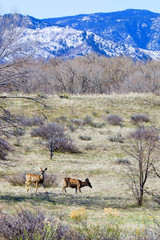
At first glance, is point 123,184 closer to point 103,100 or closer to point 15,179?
point 15,179

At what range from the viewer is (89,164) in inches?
751

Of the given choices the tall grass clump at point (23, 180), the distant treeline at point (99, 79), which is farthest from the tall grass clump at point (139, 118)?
the tall grass clump at point (23, 180)

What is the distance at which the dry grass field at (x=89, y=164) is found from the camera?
9710 millimetres

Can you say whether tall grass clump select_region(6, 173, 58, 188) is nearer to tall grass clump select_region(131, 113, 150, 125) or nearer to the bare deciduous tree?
the bare deciduous tree

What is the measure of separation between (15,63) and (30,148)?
12481mm

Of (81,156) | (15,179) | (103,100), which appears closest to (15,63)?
(15,179)

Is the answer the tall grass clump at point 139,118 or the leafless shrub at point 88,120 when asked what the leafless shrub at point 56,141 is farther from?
the tall grass clump at point 139,118

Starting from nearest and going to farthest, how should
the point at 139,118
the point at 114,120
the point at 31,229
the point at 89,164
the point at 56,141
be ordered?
the point at 31,229 → the point at 89,164 → the point at 56,141 → the point at 114,120 → the point at 139,118

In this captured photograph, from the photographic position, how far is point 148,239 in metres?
3.85

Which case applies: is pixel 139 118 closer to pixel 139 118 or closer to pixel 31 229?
pixel 139 118

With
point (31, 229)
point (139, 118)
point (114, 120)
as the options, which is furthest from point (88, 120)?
point (31, 229)

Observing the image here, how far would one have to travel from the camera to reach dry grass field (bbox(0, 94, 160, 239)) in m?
9.71

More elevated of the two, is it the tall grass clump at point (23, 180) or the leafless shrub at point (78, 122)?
the leafless shrub at point (78, 122)

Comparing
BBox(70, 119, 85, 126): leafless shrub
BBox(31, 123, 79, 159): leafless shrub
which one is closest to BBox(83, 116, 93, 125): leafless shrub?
BBox(70, 119, 85, 126): leafless shrub
